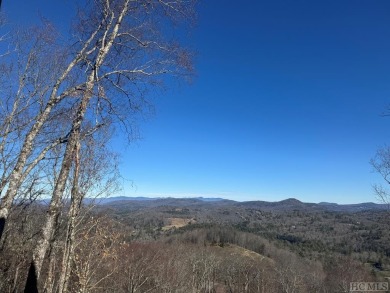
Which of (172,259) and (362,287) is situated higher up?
(172,259)

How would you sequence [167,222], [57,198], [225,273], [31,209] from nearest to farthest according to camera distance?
[57,198] < [31,209] < [225,273] < [167,222]

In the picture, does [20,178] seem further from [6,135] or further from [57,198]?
[6,135]

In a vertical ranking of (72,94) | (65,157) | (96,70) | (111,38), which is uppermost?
(111,38)

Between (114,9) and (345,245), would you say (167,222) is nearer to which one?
(345,245)

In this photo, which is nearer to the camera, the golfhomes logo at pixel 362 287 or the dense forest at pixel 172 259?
the dense forest at pixel 172 259

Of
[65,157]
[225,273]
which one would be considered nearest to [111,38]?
[65,157]

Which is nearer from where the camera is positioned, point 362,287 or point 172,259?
point 362,287

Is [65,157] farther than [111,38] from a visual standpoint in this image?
No

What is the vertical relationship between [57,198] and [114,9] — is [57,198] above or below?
below

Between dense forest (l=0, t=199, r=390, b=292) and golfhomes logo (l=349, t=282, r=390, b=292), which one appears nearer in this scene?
dense forest (l=0, t=199, r=390, b=292)

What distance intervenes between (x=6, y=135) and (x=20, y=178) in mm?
5653

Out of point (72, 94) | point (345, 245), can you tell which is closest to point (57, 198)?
point (72, 94)

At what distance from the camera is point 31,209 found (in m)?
14.2

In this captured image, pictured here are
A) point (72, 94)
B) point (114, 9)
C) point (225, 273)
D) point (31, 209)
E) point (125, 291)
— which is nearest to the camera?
point (72, 94)
